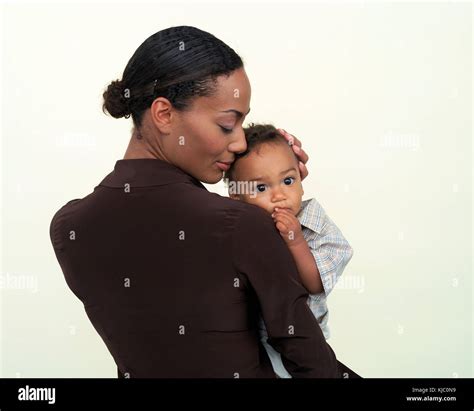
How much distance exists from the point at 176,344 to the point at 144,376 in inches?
7.0

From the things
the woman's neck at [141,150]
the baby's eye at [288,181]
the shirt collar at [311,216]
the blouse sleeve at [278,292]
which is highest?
the woman's neck at [141,150]

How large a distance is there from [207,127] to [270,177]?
425 mm

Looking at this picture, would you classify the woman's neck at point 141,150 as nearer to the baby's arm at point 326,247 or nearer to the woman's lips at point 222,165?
the woman's lips at point 222,165

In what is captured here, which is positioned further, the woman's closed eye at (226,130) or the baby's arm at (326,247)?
the baby's arm at (326,247)

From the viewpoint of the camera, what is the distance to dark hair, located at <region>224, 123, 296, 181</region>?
2.34 m

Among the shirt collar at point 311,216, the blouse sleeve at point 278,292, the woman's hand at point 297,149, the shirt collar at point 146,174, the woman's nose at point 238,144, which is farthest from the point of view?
the woman's hand at point 297,149

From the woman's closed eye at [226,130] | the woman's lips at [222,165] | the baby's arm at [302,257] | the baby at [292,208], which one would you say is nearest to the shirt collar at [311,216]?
the baby at [292,208]

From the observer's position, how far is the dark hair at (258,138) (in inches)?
92.0

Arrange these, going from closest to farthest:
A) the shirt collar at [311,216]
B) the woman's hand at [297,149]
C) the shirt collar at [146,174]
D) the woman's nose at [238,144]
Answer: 1. the shirt collar at [146,174]
2. the woman's nose at [238,144]
3. the shirt collar at [311,216]
4. the woman's hand at [297,149]

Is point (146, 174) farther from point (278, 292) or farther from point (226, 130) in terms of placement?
point (278, 292)

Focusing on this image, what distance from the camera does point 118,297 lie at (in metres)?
1.93

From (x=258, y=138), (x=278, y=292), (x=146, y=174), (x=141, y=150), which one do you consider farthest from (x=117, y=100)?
(x=278, y=292)

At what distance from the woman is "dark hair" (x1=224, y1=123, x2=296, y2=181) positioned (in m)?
0.29
